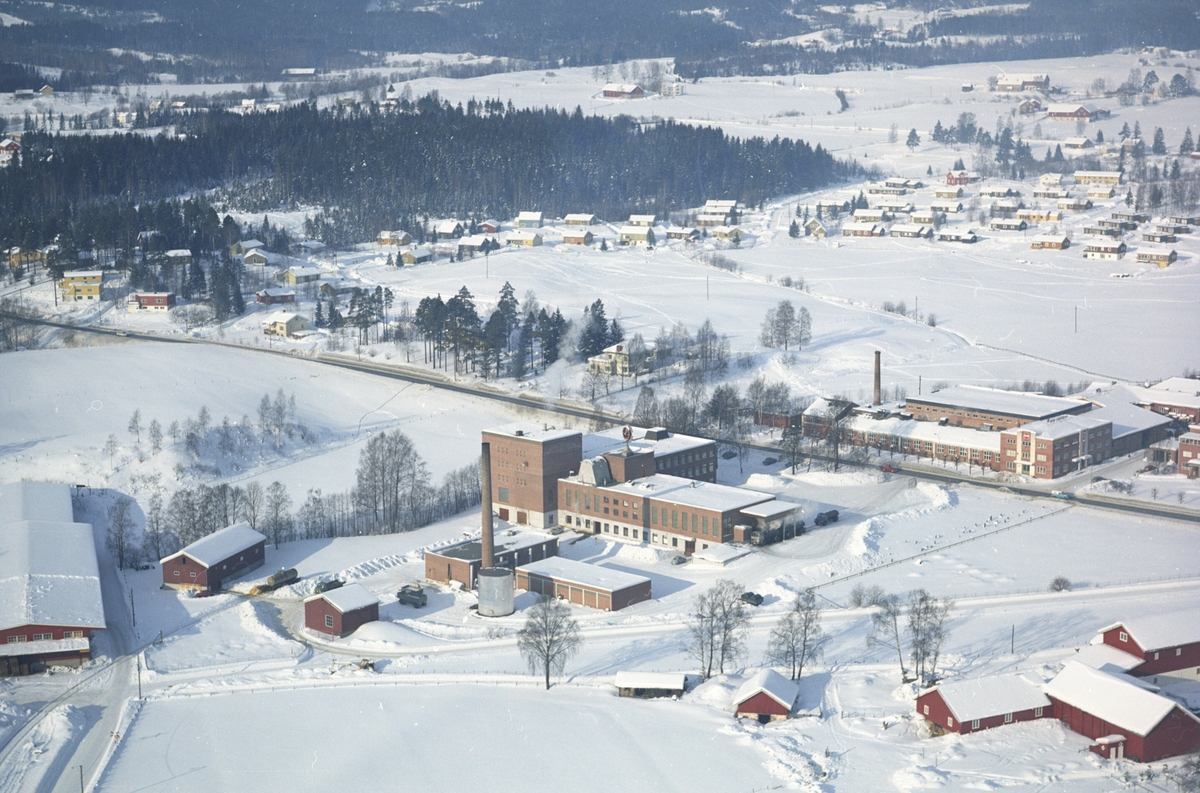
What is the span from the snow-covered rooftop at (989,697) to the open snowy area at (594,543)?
45 centimetres

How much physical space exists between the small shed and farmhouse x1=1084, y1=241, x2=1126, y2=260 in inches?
1877

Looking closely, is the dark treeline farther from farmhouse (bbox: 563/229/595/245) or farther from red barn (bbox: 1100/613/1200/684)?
red barn (bbox: 1100/613/1200/684)

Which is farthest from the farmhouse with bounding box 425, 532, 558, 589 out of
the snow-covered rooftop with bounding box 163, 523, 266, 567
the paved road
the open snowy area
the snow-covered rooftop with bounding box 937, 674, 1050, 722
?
the snow-covered rooftop with bounding box 937, 674, 1050, 722

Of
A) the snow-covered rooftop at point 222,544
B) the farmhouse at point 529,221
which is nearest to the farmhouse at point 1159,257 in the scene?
the farmhouse at point 529,221

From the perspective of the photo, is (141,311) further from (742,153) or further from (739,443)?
(742,153)

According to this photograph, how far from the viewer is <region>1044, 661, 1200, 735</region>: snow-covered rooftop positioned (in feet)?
69.0

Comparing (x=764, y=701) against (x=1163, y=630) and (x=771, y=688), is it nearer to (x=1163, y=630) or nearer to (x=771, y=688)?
(x=771, y=688)

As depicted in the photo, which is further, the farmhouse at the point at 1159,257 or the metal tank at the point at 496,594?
the farmhouse at the point at 1159,257

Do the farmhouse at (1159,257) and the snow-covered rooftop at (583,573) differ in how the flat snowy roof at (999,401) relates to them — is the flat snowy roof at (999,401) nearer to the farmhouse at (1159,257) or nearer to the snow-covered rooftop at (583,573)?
the snow-covered rooftop at (583,573)

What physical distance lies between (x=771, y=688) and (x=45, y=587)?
48.1 feet

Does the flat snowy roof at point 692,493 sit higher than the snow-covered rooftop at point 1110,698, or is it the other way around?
the snow-covered rooftop at point 1110,698

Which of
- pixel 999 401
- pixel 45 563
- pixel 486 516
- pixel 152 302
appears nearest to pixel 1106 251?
pixel 999 401

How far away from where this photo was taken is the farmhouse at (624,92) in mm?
115438

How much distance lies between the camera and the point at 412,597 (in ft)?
98.0
